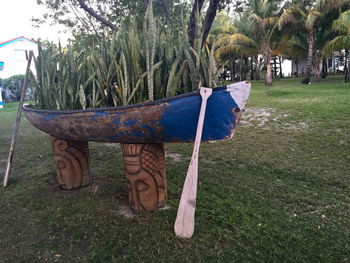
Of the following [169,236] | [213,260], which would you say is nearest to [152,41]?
[169,236]

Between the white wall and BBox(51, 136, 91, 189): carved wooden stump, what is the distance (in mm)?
16307

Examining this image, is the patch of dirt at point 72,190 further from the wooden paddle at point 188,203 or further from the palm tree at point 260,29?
the palm tree at point 260,29

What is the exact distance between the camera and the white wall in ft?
54.0

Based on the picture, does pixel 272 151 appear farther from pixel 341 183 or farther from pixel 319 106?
pixel 319 106

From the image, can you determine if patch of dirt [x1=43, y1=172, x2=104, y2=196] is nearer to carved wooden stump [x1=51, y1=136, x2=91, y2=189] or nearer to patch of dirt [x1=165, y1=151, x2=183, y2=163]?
carved wooden stump [x1=51, y1=136, x2=91, y2=189]

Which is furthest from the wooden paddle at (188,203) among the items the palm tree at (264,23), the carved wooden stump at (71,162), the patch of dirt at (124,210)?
the palm tree at (264,23)

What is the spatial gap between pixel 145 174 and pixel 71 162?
962mm

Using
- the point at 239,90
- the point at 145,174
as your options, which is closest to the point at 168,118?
the point at 239,90

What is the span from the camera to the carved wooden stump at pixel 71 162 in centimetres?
250

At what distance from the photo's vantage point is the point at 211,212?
2033 millimetres

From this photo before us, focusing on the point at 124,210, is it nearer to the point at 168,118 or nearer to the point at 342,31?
the point at 168,118

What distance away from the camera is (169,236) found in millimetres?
1751

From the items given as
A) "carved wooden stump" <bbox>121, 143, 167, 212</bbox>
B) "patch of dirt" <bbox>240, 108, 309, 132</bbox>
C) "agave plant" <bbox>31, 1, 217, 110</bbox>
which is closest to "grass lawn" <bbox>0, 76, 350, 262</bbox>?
"carved wooden stump" <bbox>121, 143, 167, 212</bbox>

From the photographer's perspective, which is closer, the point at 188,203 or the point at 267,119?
the point at 188,203
